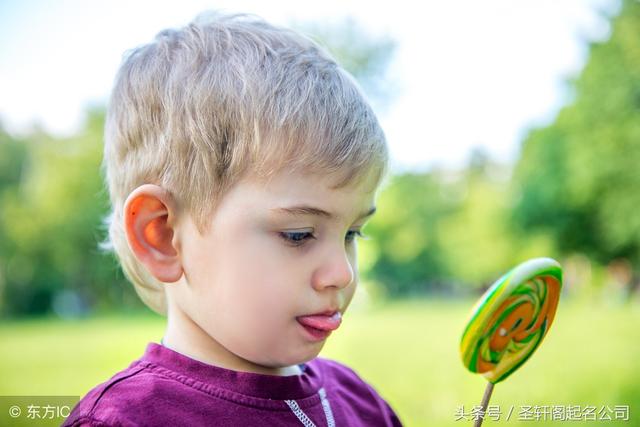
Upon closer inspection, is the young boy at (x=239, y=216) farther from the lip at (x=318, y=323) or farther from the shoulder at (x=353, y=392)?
the shoulder at (x=353, y=392)

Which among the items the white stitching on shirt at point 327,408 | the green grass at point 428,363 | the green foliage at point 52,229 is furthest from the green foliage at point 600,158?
the white stitching on shirt at point 327,408

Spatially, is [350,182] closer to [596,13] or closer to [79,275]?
[596,13]

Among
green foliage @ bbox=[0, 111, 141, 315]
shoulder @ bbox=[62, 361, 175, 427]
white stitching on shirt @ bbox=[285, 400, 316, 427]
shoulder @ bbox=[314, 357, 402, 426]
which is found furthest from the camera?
green foliage @ bbox=[0, 111, 141, 315]

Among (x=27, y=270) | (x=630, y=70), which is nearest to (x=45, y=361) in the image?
(x=27, y=270)

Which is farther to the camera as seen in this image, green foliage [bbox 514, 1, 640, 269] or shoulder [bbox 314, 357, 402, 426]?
green foliage [bbox 514, 1, 640, 269]

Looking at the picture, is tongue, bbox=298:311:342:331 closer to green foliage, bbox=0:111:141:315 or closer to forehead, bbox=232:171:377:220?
forehead, bbox=232:171:377:220

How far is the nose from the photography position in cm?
85

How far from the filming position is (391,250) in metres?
14.1

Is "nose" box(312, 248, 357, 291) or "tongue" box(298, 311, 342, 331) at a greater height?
"nose" box(312, 248, 357, 291)

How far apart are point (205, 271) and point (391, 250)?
13414 millimetres

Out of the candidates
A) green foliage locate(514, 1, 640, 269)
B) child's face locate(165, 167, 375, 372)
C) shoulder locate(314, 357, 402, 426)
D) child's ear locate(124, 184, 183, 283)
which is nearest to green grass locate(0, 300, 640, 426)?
shoulder locate(314, 357, 402, 426)

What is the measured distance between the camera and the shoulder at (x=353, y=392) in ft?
3.51

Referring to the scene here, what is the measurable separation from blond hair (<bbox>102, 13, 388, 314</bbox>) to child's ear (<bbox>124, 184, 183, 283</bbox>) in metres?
0.02
